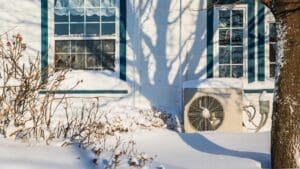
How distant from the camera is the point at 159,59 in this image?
13.4m

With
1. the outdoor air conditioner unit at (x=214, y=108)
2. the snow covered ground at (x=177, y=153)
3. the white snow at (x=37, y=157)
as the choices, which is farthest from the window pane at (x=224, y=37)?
the white snow at (x=37, y=157)

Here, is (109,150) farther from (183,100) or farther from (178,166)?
(183,100)

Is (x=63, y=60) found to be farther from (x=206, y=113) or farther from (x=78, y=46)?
(x=206, y=113)

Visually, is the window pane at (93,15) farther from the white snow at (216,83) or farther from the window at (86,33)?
the white snow at (216,83)

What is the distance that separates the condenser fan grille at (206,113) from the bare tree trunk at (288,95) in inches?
223

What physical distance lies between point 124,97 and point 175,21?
186 cm

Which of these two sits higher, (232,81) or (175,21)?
(175,21)

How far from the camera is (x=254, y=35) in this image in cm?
1327

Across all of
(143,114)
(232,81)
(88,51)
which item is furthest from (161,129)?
(88,51)

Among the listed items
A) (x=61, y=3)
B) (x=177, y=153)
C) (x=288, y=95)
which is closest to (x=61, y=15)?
(x=61, y=3)

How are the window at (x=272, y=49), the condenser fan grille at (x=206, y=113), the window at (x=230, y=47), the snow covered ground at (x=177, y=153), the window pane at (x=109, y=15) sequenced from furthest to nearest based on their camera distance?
the window pane at (x=109, y=15), the window at (x=230, y=47), the window at (x=272, y=49), the condenser fan grille at (x=206, y=113), the snow covered ground at (x=177, y=153)

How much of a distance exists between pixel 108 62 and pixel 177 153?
5564mm

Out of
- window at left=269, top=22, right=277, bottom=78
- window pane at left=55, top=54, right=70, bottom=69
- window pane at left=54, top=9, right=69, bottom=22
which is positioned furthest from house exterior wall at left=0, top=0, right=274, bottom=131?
window pane at left=54, top=9, right=69, bottom=22

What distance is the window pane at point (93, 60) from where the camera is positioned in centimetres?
1371
